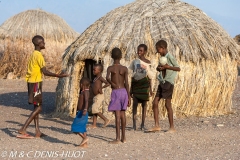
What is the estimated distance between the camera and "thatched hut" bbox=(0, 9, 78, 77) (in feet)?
73.4

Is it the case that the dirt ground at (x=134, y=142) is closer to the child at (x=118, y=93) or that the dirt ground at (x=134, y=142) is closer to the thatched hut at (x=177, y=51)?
the child at (x=118, y=93)

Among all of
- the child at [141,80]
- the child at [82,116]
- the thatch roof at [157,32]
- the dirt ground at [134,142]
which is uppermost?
the thatch roof at [157,32]

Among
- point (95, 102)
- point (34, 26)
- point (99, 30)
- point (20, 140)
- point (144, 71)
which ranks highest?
point (34, 26)

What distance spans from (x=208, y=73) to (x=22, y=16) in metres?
13.9

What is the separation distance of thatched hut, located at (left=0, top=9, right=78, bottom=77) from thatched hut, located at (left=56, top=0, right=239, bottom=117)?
10.8 m

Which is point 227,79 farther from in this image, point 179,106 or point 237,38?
point 237,38

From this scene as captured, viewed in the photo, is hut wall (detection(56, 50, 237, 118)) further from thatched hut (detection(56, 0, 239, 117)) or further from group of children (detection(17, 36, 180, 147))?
group of children (detection(17, 36, 180, 147))

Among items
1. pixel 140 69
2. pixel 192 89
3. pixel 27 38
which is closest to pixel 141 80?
pixel 140 69

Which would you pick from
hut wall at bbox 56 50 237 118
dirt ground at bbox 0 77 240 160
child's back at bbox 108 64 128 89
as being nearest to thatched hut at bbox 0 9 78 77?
hut wall at bbox 56 50 237 118

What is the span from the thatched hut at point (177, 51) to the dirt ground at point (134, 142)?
0.61 meters

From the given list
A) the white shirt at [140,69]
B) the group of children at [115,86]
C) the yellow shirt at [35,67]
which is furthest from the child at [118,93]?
the white shirt at [140,69]

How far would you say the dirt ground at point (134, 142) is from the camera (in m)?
6.77

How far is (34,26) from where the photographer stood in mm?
22875

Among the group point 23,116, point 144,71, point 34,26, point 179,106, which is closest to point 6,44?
point 34,26
